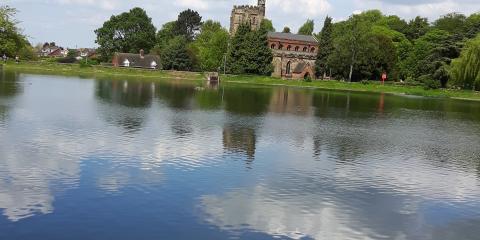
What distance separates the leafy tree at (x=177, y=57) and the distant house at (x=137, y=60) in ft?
37.3

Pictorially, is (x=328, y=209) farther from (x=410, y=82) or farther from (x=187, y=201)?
(x=410, y=82)

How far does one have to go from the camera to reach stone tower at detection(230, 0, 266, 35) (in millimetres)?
121750

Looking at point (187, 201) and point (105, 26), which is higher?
point (105, 26)

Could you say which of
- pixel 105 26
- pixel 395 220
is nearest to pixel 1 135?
pixel 395 220

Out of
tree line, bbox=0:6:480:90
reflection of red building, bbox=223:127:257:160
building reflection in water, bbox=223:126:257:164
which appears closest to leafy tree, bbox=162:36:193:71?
tree line, bbox=0:6:480:90

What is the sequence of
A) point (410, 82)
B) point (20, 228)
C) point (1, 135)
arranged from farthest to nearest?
point (410, 82) < point (1, 135) < point (20, 228)

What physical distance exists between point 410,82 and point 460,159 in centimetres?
7547

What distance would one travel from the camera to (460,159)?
83.5 feet

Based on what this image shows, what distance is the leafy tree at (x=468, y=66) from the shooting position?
7524 cm

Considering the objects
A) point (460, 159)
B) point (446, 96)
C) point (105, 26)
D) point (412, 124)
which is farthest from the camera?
point (105, 26)

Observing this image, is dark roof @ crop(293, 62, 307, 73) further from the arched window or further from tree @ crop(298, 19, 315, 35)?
tree @ crop(298, 19, 315, 35)

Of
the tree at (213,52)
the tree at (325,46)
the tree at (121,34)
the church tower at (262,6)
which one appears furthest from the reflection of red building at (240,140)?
the tree at (121,34)

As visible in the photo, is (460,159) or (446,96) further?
(446,96)

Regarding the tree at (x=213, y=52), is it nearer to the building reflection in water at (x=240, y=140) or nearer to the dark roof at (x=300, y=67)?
the dark roof at (x=300, y=67)
